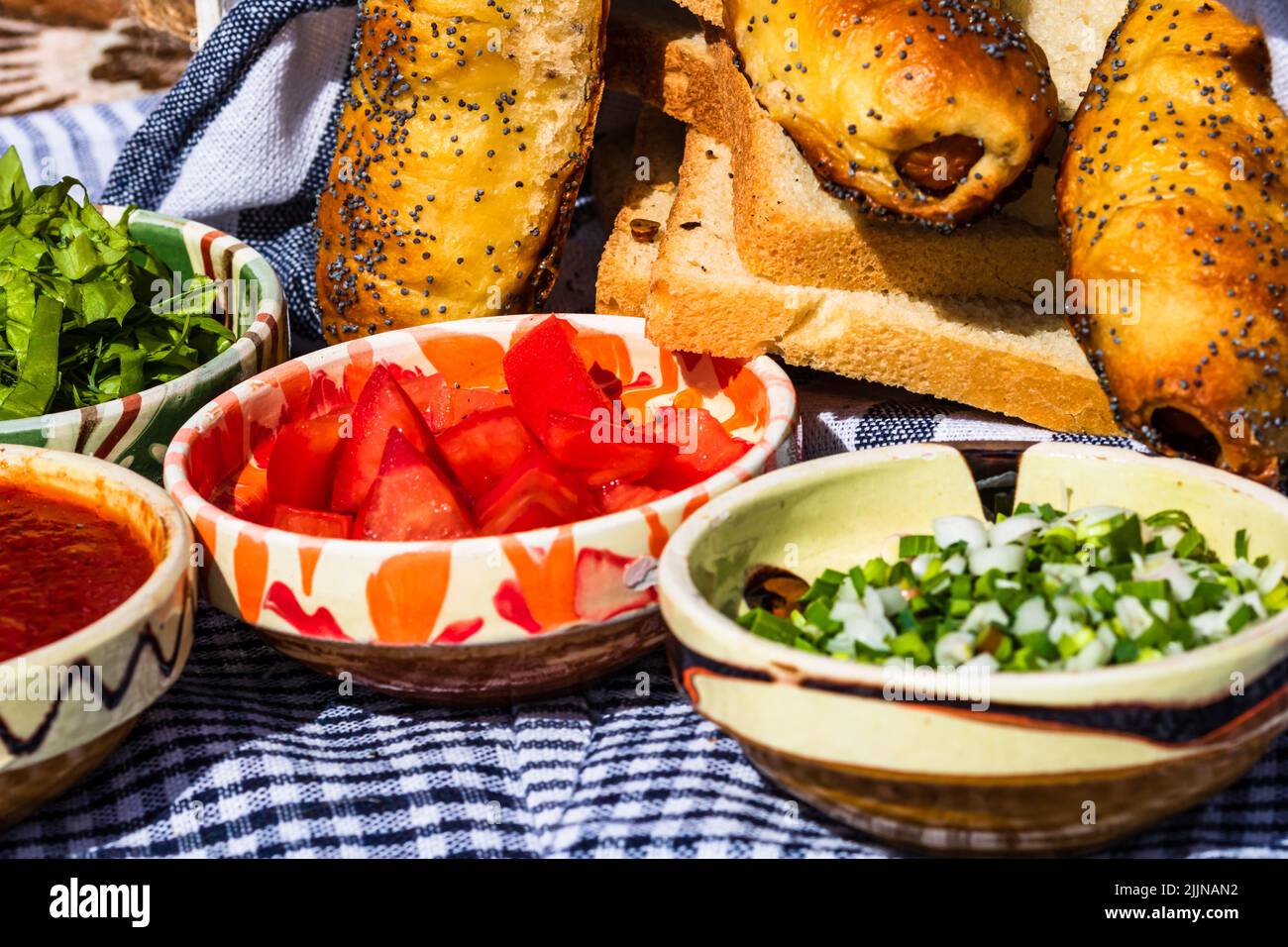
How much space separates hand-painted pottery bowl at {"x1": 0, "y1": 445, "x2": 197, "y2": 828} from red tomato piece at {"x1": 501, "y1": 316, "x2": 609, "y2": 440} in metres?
0.50

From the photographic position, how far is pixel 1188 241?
162 cm

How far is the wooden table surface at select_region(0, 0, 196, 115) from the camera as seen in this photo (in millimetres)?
5188

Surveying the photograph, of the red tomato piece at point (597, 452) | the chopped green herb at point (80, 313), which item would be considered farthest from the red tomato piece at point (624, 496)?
the chopped green herb at point (80, 313)

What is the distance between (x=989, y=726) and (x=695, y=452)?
69cm

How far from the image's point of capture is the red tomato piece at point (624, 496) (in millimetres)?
1625

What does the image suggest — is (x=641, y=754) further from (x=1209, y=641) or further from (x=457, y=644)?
(x=1209, y=641)

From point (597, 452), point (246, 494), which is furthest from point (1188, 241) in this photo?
point (246, 494)

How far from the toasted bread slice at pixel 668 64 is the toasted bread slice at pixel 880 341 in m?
0.46

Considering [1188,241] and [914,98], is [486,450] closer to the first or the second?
[914,98]

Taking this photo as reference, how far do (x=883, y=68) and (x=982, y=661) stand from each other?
2.75 ft
